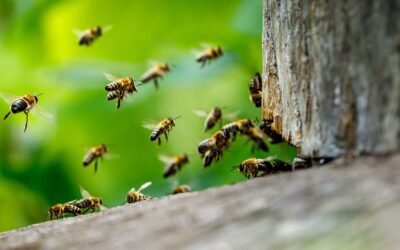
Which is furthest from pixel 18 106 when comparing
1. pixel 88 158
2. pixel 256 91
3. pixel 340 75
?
pixel 340 75

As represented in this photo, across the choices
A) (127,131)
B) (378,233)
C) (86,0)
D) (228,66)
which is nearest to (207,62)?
(228,66)

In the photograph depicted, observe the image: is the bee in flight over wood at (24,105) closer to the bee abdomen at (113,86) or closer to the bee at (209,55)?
the bee abdomen at (113,86)

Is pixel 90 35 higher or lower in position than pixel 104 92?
higher

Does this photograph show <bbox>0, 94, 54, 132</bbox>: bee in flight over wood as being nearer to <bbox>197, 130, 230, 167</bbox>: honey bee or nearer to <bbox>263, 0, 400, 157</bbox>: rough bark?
<bbox>197, 130, 230, 167</bbox>: honey bee

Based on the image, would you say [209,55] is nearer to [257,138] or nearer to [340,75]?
[257,138]

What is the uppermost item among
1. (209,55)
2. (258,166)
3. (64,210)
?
(209,55)

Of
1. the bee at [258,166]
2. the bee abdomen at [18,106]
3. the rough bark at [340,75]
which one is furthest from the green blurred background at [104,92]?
the rough bark at [340,75]

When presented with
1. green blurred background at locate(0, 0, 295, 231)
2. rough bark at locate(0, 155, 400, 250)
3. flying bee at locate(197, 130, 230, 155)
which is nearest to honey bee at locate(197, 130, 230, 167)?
flying bee at locate(197, 130, 230, 155)
